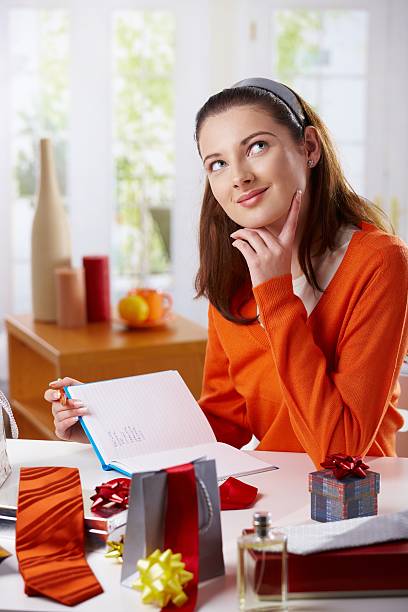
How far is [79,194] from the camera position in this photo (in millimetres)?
4547

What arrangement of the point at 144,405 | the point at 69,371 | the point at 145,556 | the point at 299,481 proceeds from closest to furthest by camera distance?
the point at 145,556, the point at 299,481, the point at 144,405, the point at 69,371

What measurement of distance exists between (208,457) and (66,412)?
0.80 ft

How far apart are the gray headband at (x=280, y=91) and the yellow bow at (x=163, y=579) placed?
87 centimetres

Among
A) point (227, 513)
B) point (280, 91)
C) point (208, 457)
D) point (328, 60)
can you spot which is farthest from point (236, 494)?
point (328, 60)

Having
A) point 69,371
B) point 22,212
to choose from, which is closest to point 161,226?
point 22,212

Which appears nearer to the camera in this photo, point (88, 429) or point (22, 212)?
point (88, 429)

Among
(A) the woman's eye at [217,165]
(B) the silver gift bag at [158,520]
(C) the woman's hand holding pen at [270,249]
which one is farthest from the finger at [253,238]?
(B) the silver gift bag at [158,520]

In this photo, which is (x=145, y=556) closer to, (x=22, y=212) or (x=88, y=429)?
(x=88, y=429)

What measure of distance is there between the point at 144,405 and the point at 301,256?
38cm

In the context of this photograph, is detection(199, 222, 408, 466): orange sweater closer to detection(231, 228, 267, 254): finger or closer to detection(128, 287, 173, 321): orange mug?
detection(231, 228, 267, 254): finger

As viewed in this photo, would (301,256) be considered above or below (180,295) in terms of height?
above

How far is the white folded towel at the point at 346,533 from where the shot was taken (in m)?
1.04

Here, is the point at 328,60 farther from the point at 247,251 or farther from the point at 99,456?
the point at 99,456

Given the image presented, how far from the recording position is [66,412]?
1.55 metres
